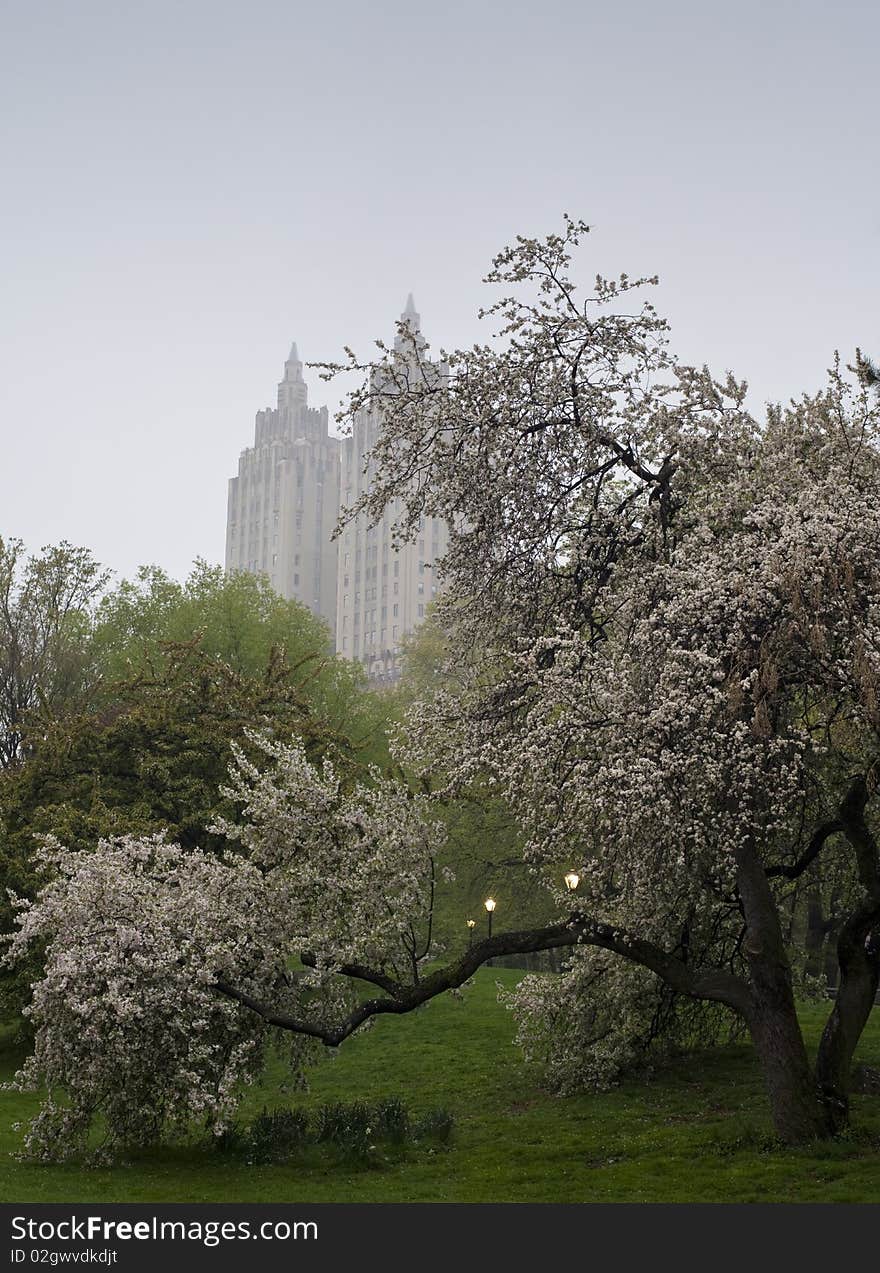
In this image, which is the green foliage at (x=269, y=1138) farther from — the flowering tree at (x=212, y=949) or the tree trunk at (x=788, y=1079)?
the tree trunk at (x=788, y=1079)

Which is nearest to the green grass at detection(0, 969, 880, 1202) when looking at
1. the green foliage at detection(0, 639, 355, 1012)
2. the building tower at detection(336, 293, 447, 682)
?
the green foliage at detection(0, 639, 355, 1012)

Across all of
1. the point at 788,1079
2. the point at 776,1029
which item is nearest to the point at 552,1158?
the point at 788,1079

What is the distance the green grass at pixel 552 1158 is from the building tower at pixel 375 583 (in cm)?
14680

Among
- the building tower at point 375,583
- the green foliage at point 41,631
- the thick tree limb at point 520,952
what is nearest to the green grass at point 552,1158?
the thick tree limb at point 520,952

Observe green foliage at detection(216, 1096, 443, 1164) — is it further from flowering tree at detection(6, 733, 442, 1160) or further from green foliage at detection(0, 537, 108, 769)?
green foliage at detection(0, 537, 108, 769)

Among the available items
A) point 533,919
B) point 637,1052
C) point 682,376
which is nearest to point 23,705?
point 533,919

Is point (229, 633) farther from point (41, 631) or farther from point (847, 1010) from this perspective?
point (847, 1010)

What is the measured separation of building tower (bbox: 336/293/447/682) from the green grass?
14680 cm

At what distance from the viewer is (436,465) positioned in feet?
64.4

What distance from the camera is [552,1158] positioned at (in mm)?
18297

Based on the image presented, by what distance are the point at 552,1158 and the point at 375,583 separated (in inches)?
6625

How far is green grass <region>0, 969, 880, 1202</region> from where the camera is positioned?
15633 millimetres

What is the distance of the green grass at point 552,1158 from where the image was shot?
51.3 feet

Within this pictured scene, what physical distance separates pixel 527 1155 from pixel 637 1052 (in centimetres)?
551
